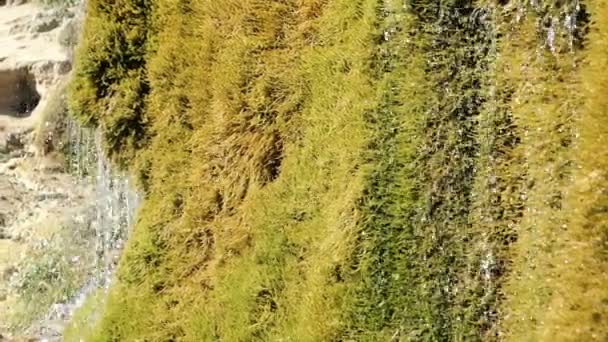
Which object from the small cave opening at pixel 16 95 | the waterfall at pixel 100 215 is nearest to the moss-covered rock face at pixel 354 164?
the waterfall at pixel 100 215

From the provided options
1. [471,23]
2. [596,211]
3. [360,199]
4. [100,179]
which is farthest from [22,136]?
[596,211]

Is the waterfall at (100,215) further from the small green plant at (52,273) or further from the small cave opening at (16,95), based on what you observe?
the small cave opening at (16,95)

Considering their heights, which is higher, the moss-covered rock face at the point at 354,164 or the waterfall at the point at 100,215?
the moss-covered rock face at the point at 354,164

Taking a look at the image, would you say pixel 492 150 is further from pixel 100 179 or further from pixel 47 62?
pixel 47 62

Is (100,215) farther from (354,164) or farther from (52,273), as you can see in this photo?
(354,164)

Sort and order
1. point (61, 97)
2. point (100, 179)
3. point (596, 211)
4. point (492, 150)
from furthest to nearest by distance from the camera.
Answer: point (61, 97)
point (100, 179)
point (492, 150)
point (596, 211)

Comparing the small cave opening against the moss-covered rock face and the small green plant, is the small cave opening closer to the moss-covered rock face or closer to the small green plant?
the small green plant

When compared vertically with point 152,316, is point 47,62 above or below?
above
